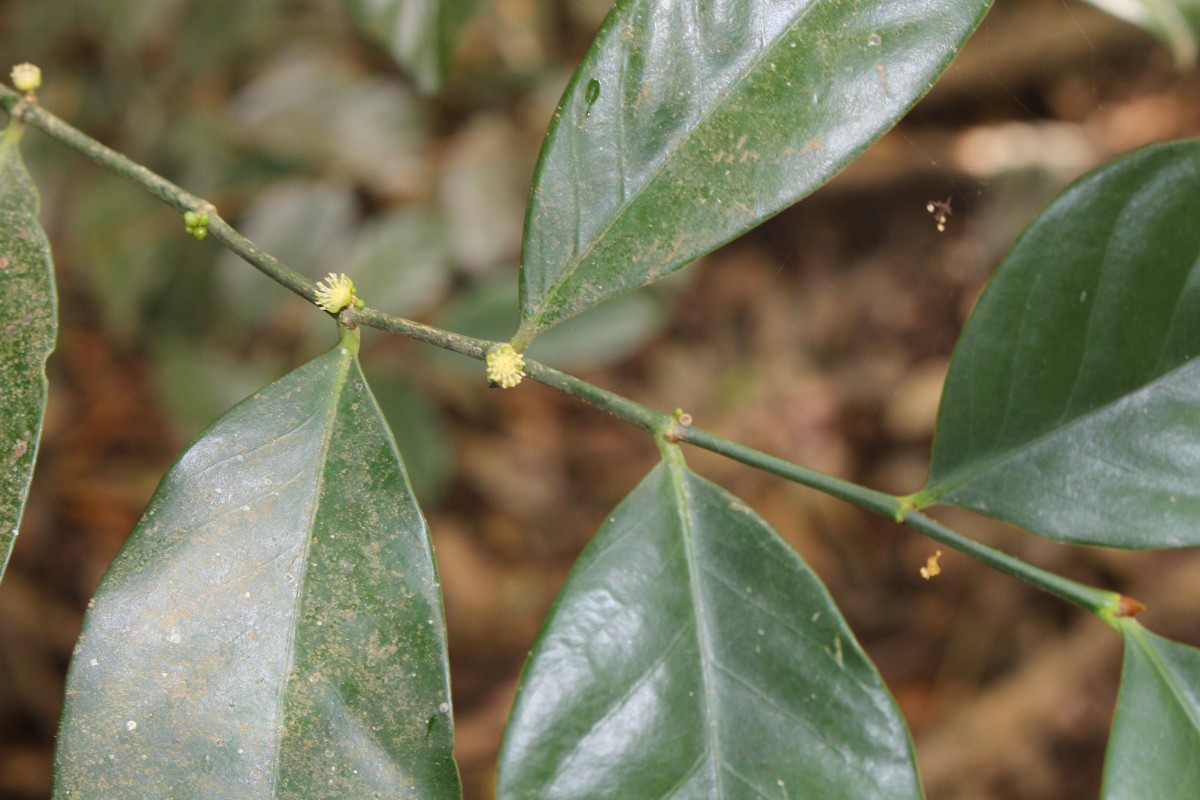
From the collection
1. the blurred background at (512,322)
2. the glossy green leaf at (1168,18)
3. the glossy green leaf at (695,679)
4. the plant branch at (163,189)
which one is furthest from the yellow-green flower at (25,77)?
the glossy green leaf at (1168,18)

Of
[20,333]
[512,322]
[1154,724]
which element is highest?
[512,322]

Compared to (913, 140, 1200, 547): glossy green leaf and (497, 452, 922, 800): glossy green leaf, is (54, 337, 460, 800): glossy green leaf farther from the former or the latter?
(913, 140, 1200, 547): glossy green leaf

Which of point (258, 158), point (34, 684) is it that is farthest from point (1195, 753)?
point (34, 684)

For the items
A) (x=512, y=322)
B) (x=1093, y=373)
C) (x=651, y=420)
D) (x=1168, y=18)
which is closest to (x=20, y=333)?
(x=651, y=420)

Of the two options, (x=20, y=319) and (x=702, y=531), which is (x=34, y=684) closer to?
(x=20, y=319)

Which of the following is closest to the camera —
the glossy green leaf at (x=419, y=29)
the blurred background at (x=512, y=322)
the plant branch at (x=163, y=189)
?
the plant branch at (x=163, y=189)

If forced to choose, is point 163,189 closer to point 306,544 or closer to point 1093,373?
point 306,544

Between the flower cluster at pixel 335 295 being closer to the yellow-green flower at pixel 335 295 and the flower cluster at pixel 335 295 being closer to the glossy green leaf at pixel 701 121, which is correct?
the yellow-green flower at pixel 335 295
